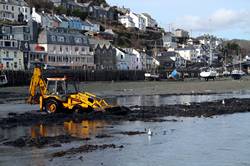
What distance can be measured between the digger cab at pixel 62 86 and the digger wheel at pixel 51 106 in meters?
0.52

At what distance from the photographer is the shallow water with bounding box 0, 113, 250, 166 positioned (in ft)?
49.4

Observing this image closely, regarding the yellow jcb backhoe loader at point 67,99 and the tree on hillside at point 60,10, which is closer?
the yellow jcb backhoe loader at point 67,99

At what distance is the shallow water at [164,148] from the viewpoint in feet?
49.4

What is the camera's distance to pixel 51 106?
29719mm

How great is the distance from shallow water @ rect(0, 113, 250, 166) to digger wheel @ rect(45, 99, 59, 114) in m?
5.07

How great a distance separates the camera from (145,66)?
162500mm

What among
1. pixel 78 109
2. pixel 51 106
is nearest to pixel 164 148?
pixel 78 109

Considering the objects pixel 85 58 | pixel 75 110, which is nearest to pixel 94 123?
pixel 75 110

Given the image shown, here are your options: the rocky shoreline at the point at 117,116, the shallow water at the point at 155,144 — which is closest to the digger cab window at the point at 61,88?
the rocky shoreline at the point at 117,116

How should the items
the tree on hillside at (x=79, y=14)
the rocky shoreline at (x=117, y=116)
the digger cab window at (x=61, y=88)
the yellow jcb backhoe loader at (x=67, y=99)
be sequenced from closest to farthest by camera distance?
the rocky shoreline at (x=117, y=116) < the yellow jcb backhoe loader at (x=67, y=99) < the digger cab window at (x=61, y=88) < the tree on hillside at (x=79, y=14)

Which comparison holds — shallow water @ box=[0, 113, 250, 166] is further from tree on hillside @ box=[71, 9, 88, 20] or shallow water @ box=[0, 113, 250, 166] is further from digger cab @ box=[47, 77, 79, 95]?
tree on hillside @ box=[71, 9, 88, 20]

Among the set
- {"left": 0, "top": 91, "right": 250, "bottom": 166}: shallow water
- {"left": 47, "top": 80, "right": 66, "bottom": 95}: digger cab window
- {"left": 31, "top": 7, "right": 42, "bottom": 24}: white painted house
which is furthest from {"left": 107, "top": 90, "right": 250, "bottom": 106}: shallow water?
{"left": 31, "top": 7, "right": 42, "bottom": 24}: white painted house

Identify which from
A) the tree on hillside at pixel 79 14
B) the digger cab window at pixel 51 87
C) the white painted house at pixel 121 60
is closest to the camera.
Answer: the digger cab window at pixel 51 87

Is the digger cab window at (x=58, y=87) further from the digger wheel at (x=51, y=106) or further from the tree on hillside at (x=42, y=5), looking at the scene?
the tree on hillside at (x=42, y=5)
